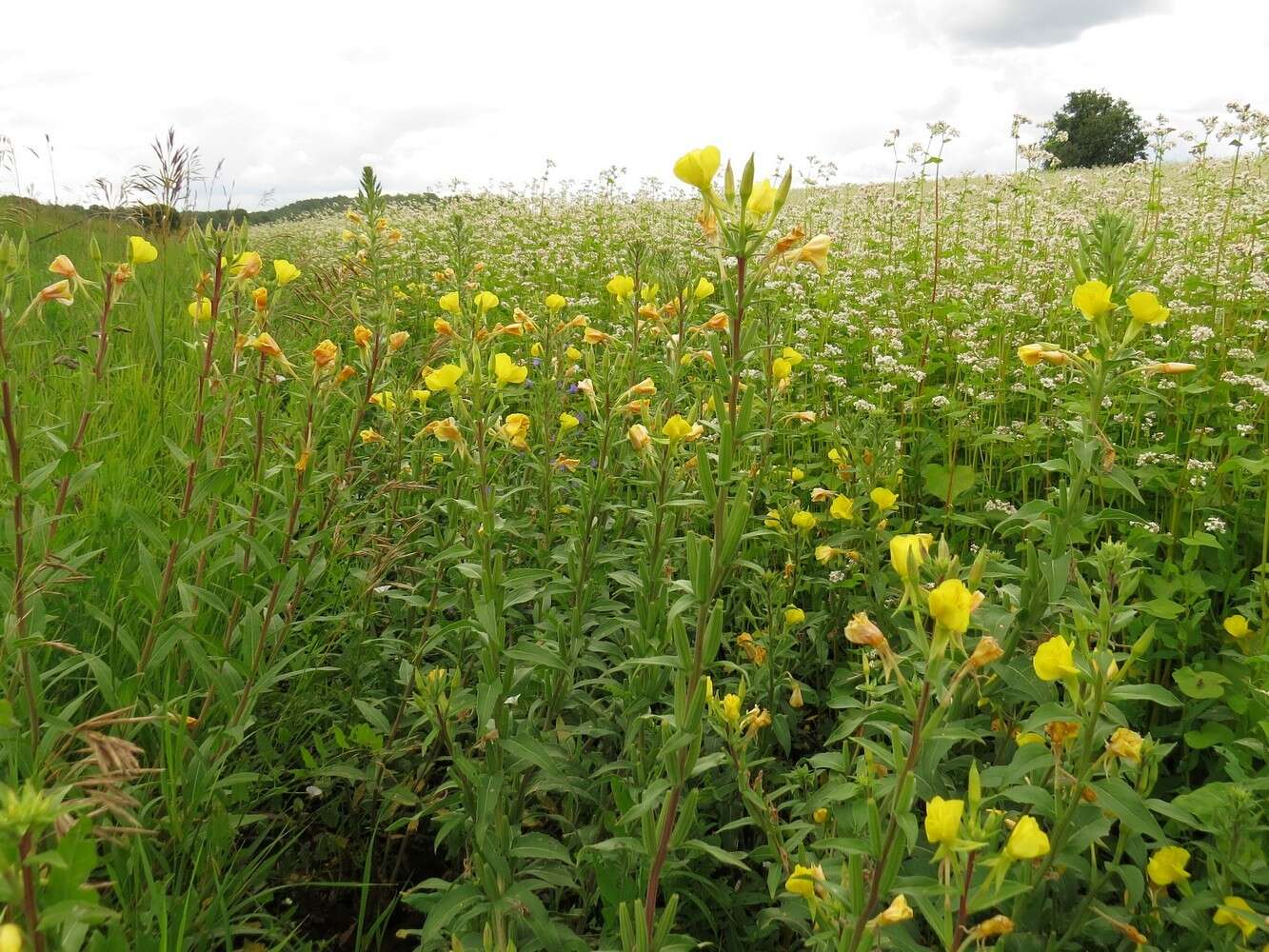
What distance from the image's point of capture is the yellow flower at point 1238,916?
1.39 m

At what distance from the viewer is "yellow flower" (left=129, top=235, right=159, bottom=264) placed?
1.98 meters

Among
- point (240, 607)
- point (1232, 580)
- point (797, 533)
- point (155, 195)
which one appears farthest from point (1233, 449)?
point (155, 195)

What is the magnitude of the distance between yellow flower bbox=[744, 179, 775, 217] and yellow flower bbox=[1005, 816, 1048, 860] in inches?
42.2

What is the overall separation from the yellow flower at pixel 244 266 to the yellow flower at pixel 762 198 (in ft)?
4.37

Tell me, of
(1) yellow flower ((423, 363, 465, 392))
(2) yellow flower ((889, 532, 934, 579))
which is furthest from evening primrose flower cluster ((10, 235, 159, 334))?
(2) yellow flower ((889, 532, 934, 579))

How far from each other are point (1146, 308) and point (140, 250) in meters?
2.50

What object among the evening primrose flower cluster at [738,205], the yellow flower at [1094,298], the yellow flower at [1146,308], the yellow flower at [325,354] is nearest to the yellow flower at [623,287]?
the yellow flower at [325,354]

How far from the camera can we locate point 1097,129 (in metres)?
30.9

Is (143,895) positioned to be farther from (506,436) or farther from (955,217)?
(955,217)

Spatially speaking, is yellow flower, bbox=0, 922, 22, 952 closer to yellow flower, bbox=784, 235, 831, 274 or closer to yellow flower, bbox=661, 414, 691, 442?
yellow flower, bbox=661, 414, 691, 442

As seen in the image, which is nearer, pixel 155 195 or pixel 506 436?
pixel 506 436

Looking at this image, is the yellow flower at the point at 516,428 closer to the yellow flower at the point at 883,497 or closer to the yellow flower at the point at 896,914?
the yellow flower at the point at 883,497

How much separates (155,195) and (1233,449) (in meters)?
3.77

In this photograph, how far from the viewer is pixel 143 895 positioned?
5.01ft
